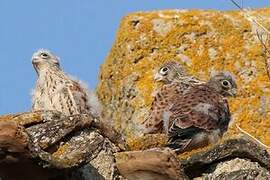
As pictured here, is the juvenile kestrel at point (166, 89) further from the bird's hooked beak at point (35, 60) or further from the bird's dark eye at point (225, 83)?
the bird's hooked beak at point (35, 60)

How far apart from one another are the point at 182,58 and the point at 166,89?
0.94 meters

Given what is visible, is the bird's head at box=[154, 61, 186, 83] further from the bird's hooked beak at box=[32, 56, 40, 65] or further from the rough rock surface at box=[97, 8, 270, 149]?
the bird's hooked beak at box=[32, 56, 40, 65]

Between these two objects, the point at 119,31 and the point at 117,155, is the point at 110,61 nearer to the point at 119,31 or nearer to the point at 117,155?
the point at 119,31

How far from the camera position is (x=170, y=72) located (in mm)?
10922

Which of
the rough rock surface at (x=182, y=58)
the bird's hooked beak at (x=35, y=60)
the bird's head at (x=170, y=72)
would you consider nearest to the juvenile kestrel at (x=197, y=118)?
the rough rock surface at (x=182, y=58)

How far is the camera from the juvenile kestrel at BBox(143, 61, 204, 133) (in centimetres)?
958

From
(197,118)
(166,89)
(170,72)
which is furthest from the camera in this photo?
(170,72)

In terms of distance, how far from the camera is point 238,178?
6.39 meters

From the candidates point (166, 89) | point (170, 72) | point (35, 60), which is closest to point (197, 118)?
point (166, 89)

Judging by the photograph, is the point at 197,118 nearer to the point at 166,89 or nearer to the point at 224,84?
the point at 224,84

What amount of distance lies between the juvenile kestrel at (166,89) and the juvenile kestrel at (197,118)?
164 millimetres

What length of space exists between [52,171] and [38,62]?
6256 mm

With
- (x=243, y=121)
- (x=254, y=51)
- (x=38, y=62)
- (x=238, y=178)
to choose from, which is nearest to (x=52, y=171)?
(x=238, y=178)

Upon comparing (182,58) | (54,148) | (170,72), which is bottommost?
(54,148)
